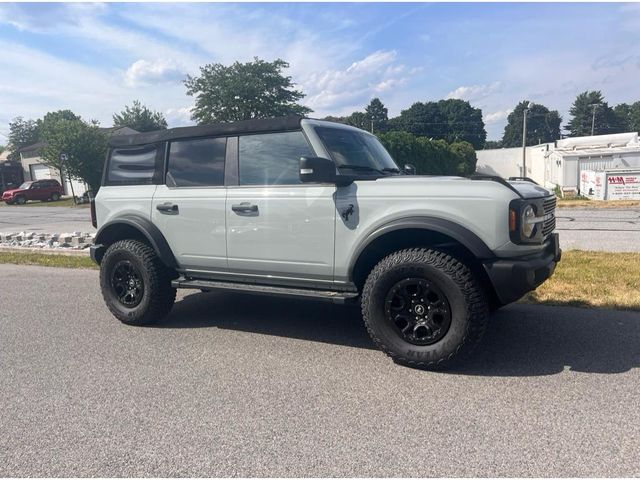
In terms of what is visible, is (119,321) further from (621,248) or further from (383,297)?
(621,248)

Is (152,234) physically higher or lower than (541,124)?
lower

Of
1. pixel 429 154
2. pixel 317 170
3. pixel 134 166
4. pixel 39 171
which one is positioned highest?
pixel 429 154

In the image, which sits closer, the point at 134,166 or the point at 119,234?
the point at 134,166

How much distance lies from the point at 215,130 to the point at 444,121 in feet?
342

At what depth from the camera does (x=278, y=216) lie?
449cm

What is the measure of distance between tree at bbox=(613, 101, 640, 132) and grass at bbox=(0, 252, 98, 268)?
114 metres

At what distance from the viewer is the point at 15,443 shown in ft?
9.74

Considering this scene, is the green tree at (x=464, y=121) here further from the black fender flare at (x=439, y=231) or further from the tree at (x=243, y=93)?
the black fender flare at (x=439, y=231)

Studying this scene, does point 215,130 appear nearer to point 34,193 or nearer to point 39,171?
point 34,193

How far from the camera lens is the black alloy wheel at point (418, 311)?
12.8 ft

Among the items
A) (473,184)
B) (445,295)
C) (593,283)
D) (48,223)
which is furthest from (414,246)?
(48,223)

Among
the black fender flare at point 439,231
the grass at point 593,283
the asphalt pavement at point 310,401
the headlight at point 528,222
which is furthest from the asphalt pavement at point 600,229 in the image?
the black fender flare at point 439,231

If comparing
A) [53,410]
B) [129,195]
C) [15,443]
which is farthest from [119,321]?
[15,443]

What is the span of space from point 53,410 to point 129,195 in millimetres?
2674
